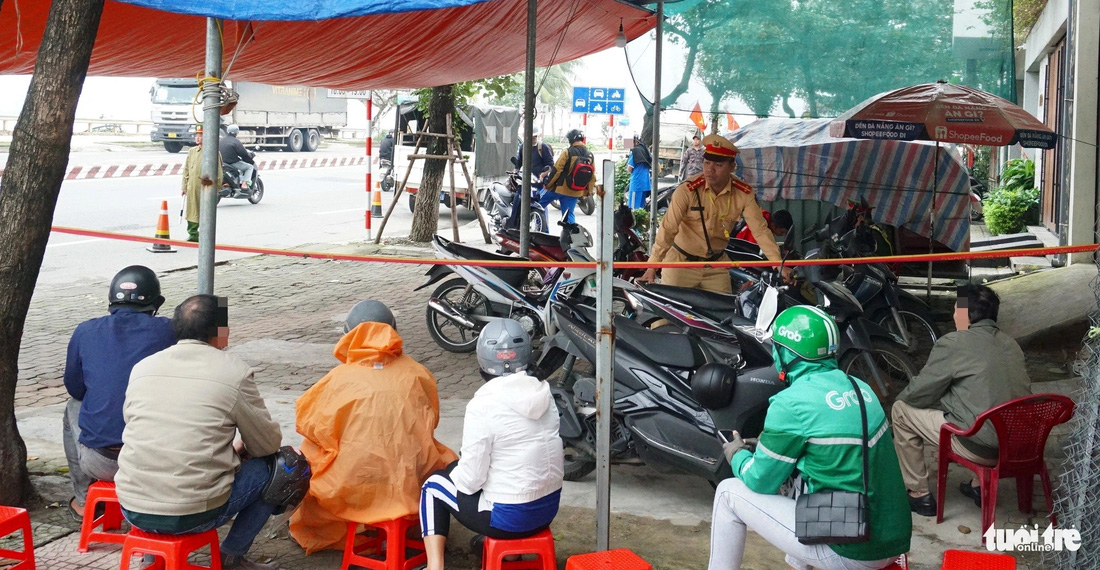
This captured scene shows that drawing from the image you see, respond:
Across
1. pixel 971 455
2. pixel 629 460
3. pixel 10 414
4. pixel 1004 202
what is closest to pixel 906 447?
pixel 971 455

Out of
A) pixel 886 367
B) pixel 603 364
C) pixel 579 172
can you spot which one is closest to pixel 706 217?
pixel 886 367

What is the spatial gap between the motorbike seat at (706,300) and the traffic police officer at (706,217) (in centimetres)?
34

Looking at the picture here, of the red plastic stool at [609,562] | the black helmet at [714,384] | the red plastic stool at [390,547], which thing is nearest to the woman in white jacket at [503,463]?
the red plastic stool at [390,547]

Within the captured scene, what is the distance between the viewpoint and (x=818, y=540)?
2998 millimetres

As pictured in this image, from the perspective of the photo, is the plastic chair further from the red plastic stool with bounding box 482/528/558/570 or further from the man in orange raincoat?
the man in orange raincoat

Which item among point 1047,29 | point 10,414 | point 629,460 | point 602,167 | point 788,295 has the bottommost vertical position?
point 629,460

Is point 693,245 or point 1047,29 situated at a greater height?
point 1047,29

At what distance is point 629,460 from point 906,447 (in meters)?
1.41

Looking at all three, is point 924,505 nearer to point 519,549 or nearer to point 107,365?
point 519,549

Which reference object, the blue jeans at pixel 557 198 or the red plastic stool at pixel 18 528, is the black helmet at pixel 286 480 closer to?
the red plastic stool at pixel 18 528

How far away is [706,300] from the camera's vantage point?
6.01m

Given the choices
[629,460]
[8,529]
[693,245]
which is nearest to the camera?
[8,529]

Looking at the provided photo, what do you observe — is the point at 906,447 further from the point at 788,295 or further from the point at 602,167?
the point at 602,167

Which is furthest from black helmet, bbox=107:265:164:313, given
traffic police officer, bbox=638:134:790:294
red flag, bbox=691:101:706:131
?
red flag, bbox=691:101:706:131
